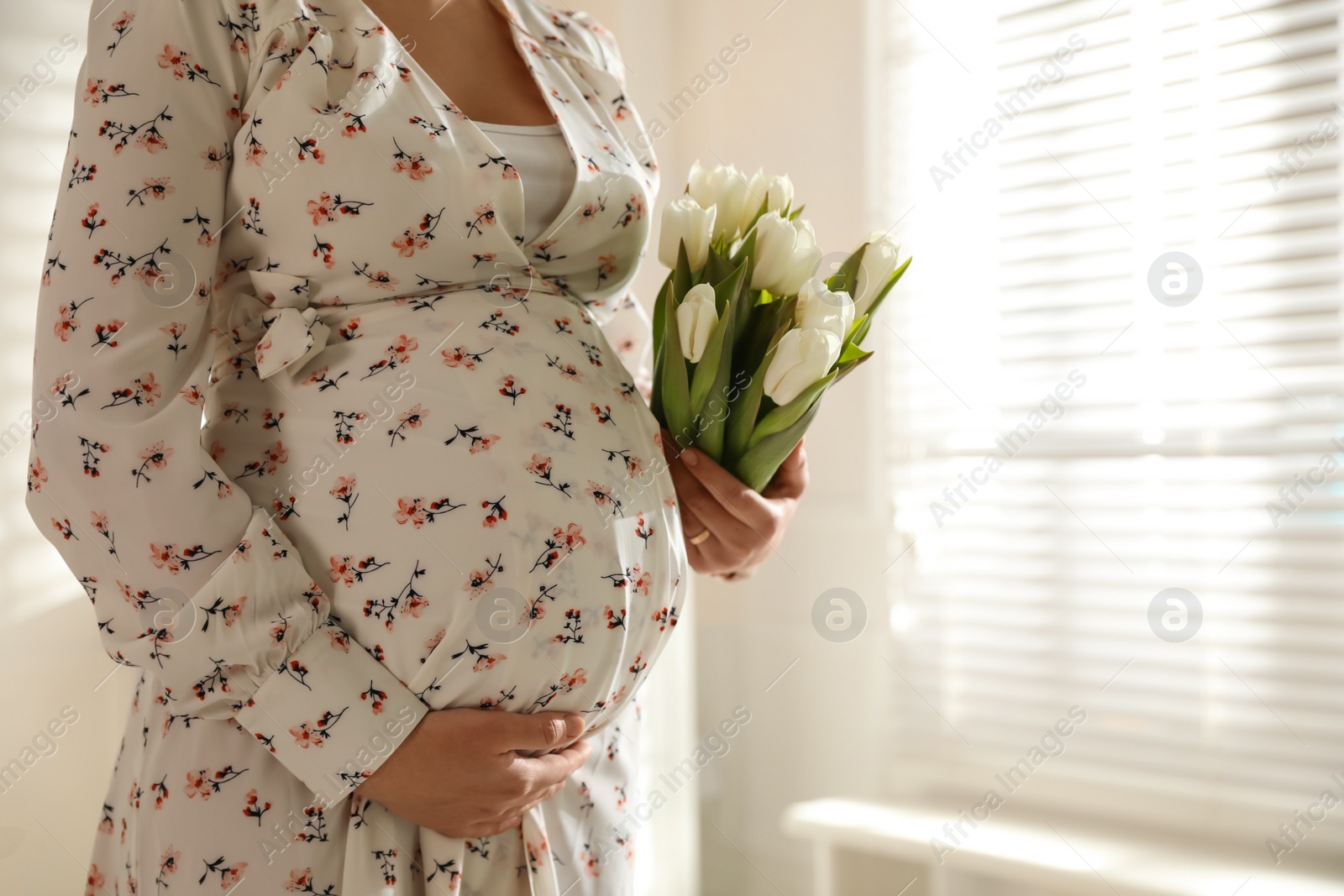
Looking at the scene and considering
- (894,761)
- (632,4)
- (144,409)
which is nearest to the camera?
(144,409)

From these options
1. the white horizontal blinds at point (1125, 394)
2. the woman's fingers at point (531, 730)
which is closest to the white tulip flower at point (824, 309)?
the woman's fingers at point (531, 730)

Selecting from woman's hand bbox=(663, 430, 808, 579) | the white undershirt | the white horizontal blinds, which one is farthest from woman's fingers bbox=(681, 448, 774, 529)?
the white horizontal blinds

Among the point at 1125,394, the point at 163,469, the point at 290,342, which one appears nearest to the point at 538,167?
the point at 290,342

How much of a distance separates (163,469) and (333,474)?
0.34 ft

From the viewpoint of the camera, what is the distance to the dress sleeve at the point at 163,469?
0.57 meters

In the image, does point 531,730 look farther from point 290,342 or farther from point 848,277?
point 848,277

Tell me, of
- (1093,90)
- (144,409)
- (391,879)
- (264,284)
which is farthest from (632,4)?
(391,879)

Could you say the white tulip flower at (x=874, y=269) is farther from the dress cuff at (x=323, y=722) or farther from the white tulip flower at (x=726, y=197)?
the dress cuff at (x=323, y=722)

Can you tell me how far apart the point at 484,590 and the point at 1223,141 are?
129 cm

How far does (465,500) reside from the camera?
0.62 meters

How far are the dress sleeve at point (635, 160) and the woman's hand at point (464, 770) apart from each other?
0.36m

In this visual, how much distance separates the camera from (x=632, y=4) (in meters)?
1.75

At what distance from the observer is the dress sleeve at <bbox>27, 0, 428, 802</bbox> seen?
57cm

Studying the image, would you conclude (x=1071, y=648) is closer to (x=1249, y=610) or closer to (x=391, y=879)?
(x=1249, y=610)
